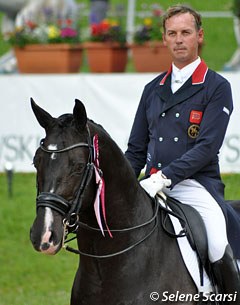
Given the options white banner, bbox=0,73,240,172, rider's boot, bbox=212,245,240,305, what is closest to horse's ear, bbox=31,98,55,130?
rider's boot, bbox=212,245,240,305

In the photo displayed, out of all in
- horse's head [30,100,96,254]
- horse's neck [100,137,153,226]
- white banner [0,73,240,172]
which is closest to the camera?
horse's head [30,100,96,254]

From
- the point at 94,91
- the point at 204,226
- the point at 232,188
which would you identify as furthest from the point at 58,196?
the point at 94,91

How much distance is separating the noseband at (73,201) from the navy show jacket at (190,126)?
2.23ft

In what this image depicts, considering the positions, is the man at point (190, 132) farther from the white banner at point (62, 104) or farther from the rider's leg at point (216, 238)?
the white banner at point (62, 104)

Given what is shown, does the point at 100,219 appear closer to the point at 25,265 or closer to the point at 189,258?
the point at 189,258

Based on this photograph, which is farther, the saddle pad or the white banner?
the white banner

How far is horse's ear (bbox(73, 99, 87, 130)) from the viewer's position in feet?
14.9

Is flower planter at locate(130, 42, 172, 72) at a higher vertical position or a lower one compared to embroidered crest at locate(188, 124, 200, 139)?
lower

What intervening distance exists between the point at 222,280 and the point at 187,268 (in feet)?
0.98

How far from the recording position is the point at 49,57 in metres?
13.3

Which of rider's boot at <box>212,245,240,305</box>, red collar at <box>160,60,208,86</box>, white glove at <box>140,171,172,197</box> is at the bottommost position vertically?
rider's boot at <box>212,245,240,305</box>

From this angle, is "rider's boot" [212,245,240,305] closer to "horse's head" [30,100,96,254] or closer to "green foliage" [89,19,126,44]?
"horse's head" [30,100,96,254]

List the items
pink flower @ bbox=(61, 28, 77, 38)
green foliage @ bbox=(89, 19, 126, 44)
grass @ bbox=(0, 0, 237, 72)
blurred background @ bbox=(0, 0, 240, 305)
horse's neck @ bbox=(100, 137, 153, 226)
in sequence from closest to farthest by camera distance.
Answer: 1. horse's neck @ bbox=(100, 137, 153, 226)
2. blurred background @ bbox=(0, 0, 240, 305)
3. green foliage @ bbox=(89, 19, 126, 44)
4. pink flower @ bbox=(61, 28, 77, 38)
5. grass @ bbox=(0, 0, 237, 72)

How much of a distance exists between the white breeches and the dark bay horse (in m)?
0.22
